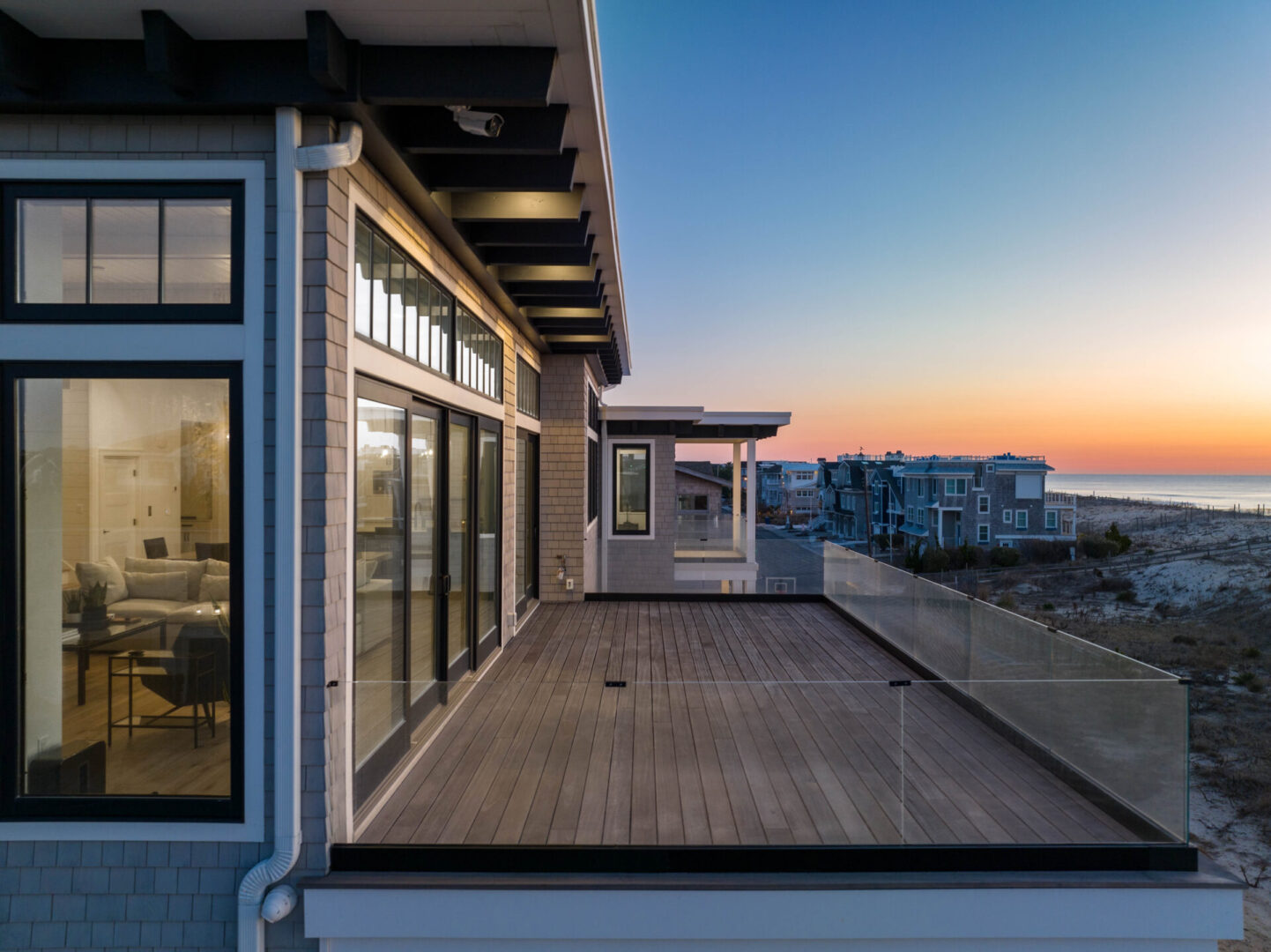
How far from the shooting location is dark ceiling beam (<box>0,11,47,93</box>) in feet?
8.21

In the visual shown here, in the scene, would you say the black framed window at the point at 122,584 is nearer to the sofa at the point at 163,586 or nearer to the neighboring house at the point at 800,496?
the sofa at the point at 163,586

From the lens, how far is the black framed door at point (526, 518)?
25.1 feet

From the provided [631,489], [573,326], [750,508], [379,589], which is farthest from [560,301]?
[750,508]

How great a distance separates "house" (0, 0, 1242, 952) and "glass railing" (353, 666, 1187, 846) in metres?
0.02

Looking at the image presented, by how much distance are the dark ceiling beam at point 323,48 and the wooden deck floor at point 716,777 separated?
9.26ft

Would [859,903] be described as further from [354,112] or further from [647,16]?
[647,16]

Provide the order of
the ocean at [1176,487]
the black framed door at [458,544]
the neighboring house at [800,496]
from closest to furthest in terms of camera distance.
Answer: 1. the black framed door at [458,544]
2. the neighboring house at [800,496]
3. the ocean at [1176,487]

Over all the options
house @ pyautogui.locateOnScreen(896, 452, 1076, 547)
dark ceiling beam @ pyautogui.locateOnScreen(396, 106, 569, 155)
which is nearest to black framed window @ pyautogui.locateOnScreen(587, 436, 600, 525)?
dark ceiling beam @ pyautogui.locateOnScreen(396, 106, 569, 155)

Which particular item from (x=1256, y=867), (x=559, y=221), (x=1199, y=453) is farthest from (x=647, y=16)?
(x=1199, y=453)

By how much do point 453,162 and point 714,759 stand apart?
3606 mm

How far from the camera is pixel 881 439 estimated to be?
176 ft

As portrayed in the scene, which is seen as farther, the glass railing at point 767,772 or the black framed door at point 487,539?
the black framed door at point 487,539

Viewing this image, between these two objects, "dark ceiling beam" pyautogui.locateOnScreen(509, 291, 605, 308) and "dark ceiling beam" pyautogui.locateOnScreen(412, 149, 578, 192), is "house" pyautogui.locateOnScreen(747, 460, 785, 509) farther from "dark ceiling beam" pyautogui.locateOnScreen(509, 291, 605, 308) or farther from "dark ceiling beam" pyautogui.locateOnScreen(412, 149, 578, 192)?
"dark ceiling beam" pyautogui.locateOnScreen(412, 149, 578, 192)

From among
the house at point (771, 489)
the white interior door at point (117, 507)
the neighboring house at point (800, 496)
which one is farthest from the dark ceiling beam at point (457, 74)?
the house at point (771, 489)
